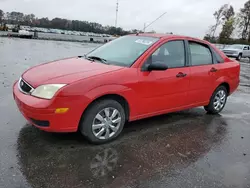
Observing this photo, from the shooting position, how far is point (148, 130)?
4750 mm

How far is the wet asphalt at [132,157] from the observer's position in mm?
3125

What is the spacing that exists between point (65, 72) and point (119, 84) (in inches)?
31.3

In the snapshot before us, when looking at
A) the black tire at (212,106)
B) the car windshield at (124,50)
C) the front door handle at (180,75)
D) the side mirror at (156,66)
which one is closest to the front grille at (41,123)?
the car windshield at (124,50)

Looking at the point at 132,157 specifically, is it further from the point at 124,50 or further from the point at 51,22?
the point at 51,22

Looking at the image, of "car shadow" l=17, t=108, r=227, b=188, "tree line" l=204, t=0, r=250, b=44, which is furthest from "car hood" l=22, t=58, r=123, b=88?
"tree line" l=204, t=0, r=250, b=44

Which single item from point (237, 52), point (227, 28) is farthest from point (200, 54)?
point (227, 28)

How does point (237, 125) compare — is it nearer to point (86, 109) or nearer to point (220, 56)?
point (220, 56)

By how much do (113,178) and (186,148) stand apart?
1.49 m

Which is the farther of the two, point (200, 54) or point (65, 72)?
point (200, 54)

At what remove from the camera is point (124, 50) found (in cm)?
471

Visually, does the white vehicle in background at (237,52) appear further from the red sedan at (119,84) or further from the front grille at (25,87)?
the front grille at (25,87)

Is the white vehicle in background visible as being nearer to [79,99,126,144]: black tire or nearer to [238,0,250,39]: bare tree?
[79,99,126,144]: black tire

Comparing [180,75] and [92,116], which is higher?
[180,75]

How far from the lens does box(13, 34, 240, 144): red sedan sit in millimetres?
3570
